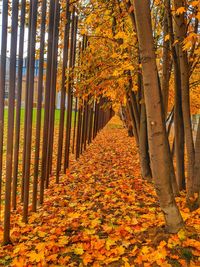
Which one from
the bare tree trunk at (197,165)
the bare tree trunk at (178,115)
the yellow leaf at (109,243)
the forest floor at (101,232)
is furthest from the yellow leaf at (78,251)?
the bare tree trunk at (178,115)

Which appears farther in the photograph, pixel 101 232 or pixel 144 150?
Answer: pixel 144 150

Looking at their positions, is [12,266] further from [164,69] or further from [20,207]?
[164,69]

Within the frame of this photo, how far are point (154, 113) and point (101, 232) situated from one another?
1.71 meters

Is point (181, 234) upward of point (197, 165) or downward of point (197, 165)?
downward

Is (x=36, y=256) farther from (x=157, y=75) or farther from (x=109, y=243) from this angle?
(x=157, y=75)

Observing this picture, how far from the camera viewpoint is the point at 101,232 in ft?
12.6

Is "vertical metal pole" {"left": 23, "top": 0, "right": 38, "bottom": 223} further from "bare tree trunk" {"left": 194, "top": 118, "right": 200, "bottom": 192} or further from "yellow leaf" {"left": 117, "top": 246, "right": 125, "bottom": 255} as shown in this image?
"bare tree trunk" {"left": 194, "top": 118, "right": 200, "bottom": 192}

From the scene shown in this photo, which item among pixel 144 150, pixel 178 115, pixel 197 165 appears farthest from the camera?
pixel 144 150

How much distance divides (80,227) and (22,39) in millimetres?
2640

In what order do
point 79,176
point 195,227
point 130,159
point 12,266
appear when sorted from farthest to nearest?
point 130,159 < point 79,176 < point 195,227 < point 12,266

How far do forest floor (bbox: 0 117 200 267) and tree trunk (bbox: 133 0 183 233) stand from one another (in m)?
0.35

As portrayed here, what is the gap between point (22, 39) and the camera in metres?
4.06

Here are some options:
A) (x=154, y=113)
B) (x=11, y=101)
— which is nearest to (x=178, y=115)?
(x=154, y=113)

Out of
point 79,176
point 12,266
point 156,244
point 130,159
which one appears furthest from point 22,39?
point 130,159
